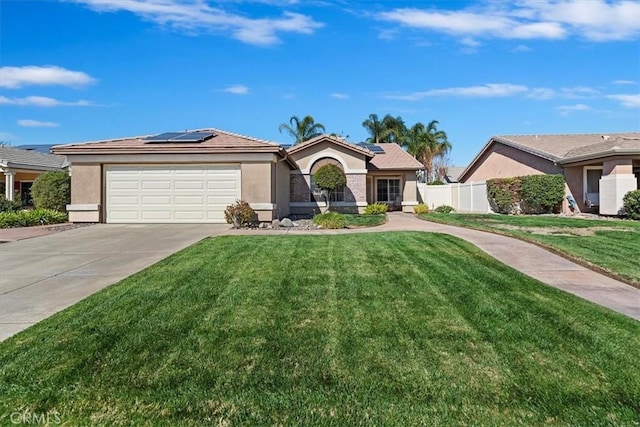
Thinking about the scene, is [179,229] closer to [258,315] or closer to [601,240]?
[258,315]

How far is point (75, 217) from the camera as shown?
55.0ft

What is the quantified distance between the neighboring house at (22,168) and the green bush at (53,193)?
800cm

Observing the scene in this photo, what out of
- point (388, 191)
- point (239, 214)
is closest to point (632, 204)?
point (388, 191)

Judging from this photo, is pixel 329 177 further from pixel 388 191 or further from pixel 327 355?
pixel 327 355

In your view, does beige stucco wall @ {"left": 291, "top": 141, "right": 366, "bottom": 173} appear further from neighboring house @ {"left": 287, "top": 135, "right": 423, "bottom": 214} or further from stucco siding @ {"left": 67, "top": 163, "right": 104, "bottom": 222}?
stucco siding @ {"left": 67, "top": 163, "right": 104, "bottom": 222}

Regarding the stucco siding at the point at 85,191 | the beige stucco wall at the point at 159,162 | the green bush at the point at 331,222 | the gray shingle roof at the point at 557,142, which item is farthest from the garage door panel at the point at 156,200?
the gray shingle roof at the point at 557,142

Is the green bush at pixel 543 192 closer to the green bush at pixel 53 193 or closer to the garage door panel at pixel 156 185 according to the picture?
the garage door panel at pixel 156 185

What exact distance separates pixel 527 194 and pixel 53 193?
940 inches

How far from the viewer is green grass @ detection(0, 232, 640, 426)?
3.25 meters

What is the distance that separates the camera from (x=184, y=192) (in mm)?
16734

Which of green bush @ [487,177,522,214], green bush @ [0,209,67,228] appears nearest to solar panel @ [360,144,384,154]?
green bush @ [487,177,522,214]

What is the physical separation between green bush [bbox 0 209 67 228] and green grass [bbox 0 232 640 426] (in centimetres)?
1229

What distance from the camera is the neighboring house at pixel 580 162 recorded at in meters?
18.8

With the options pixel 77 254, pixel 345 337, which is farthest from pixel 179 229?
pixel 345 337
